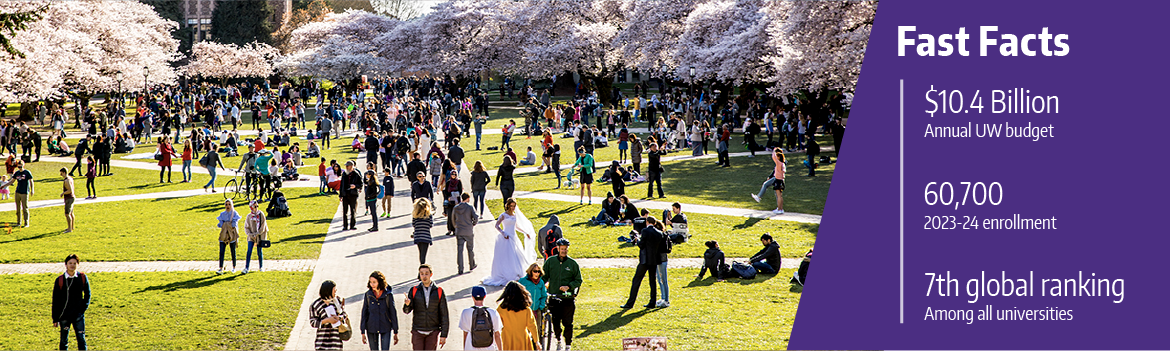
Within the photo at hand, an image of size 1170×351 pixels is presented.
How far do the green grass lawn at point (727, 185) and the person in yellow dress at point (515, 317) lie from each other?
1257 centimetres

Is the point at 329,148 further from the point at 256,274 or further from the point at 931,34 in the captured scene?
the point at 931,34

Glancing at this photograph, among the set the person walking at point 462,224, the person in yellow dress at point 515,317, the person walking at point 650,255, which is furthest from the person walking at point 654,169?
the person in yellow dress at point 515,317

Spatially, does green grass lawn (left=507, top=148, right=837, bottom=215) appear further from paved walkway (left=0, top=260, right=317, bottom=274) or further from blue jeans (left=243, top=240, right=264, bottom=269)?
blue jeans (left=243, top=240, right=264, bottom=269)

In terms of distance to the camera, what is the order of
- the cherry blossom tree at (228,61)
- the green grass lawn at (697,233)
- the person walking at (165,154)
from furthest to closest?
the cherry blossom tree at (228,61) → the person walking at (165,154) → the green grass lawn at (697,233)

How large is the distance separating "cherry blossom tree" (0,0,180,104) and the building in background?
83.0 ft

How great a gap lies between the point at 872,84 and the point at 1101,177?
98.9 inches

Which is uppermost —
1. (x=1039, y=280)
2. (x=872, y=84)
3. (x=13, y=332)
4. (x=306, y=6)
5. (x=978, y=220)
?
(x=306, y=6)

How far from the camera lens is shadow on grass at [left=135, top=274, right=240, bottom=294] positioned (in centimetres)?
1441

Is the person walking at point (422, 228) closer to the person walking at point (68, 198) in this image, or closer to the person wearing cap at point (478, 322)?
the person wearing cap at point (478, 322)

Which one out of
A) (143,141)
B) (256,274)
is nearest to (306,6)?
(143,141)

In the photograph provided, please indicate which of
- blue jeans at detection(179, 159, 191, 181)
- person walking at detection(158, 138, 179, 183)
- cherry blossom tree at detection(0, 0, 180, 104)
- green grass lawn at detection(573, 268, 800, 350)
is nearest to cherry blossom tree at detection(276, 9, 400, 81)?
cherry blossom tree at detection(0, 0, 180, 104)

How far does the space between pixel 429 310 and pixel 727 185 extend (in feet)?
53.5

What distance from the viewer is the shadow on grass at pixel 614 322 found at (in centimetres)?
1170

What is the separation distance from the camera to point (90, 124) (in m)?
38.5
